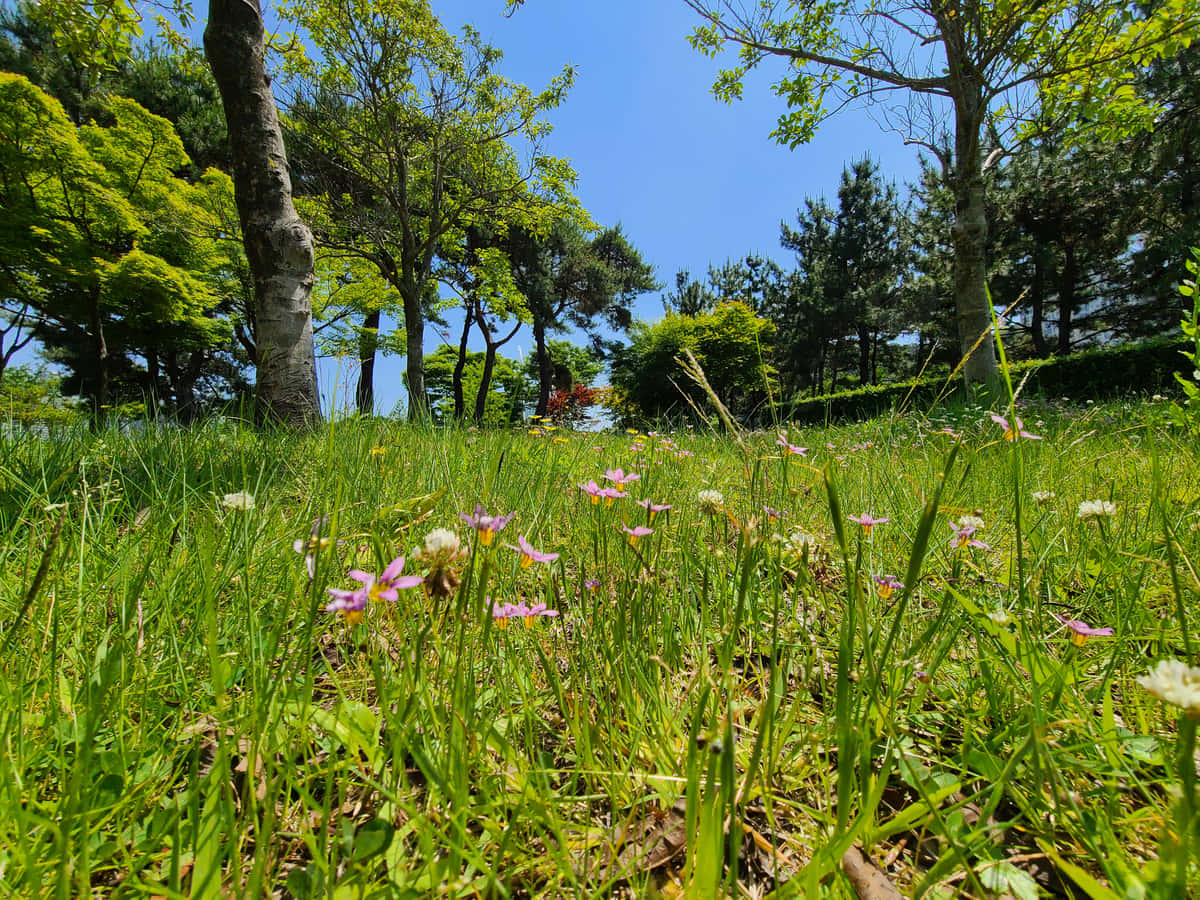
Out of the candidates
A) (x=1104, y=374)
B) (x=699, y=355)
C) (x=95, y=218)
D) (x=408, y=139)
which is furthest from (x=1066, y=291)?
(x=95, y=218)

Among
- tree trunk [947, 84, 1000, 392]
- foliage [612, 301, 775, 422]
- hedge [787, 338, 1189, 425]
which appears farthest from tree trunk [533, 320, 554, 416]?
tree trunk [947, 84, 1000, 392]

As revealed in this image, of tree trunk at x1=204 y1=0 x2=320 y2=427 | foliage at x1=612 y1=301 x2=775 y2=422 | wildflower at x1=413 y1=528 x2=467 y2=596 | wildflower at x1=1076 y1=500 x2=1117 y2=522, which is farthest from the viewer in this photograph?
foliage at x1=612 y1=301 x2=775 y2=422

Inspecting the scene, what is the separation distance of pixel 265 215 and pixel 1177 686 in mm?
4248

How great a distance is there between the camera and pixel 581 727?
77cm

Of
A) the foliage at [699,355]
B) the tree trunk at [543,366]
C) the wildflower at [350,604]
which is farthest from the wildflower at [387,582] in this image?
the tree trunk at [543,366]

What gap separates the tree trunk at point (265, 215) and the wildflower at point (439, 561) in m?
2.91

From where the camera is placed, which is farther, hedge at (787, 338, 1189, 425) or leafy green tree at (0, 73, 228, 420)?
leafy green tree at (0, 73, 228, 420)

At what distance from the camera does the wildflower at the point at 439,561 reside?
0.62 meters

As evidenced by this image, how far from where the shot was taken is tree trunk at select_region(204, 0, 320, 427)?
9.94ft

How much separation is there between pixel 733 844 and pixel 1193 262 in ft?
8.82

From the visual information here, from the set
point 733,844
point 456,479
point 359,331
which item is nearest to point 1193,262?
point 733,844

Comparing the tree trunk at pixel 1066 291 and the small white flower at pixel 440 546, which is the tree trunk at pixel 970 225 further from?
the tree trunk at pixel 1066 291

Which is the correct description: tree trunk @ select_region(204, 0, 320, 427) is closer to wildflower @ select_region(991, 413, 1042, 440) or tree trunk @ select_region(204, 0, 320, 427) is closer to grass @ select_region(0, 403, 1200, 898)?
grass @ select_region(0, 403, 1200, 898)

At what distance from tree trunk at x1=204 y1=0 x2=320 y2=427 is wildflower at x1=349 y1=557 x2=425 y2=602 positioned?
2897 millimetres
